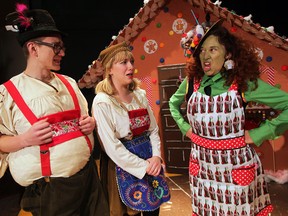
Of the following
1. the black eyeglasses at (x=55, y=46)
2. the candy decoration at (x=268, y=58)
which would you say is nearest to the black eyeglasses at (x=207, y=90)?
the black eyeglasses at (x=55, y=46)

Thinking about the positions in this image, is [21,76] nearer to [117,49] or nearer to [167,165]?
[117,49]

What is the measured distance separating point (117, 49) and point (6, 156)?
3.88 ft

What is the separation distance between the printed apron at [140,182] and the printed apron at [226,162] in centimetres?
36

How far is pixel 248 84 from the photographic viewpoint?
7.43ft

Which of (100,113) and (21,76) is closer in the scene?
(21,76)

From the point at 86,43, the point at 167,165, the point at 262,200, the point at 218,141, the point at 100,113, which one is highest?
the point at 86,43

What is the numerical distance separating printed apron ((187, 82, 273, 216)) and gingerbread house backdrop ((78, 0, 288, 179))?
2.40 meters

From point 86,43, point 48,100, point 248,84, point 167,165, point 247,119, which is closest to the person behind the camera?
point 48,100

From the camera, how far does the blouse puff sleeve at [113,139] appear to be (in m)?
2.31

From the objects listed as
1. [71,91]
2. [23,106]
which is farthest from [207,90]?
[23,106]

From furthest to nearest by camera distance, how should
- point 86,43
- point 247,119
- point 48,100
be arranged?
point 86,43, point 247,119, point 48,100

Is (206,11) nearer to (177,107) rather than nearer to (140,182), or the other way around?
(177,107)

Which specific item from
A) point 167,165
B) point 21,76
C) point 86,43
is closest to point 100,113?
point 21,76

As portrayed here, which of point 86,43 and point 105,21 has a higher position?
point 105,21
